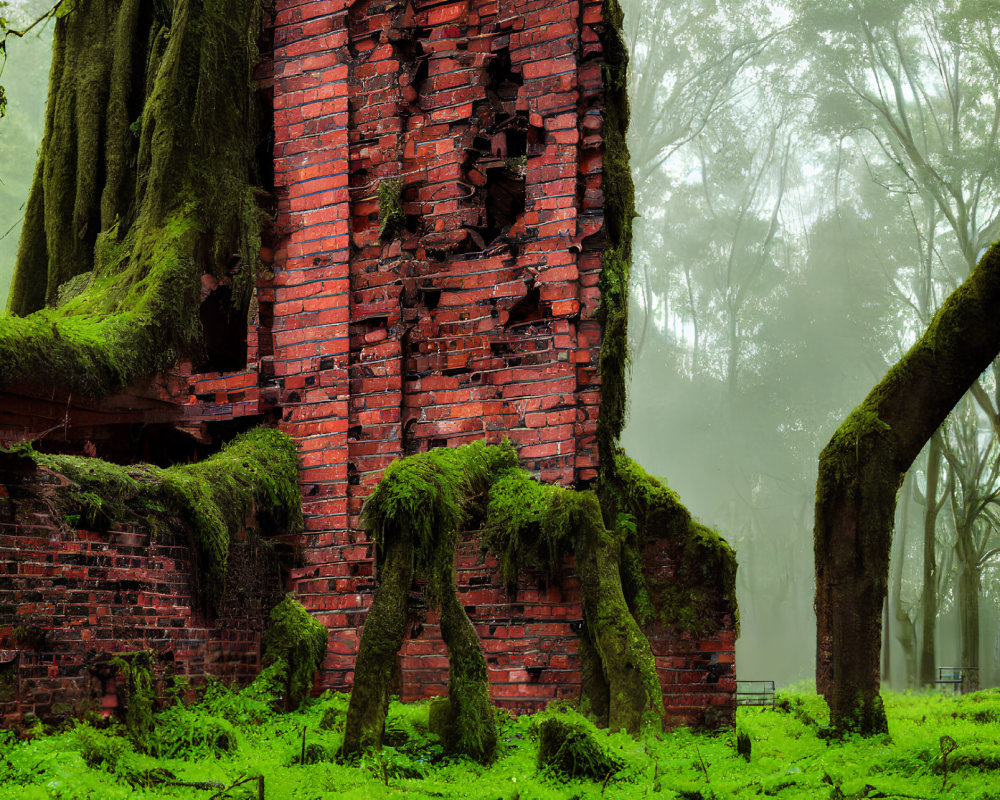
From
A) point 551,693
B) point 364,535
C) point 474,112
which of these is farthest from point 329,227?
point 551,693

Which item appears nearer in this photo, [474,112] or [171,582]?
[171,582]

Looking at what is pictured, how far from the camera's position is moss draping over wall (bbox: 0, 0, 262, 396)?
6.46m

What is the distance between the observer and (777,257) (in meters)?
40.5

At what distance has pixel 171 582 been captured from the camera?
17.1 ft

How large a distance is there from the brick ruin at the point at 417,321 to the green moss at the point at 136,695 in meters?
0.77

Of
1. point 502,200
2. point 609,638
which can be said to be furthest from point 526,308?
point 609,638

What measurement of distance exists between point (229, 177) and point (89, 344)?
172cm

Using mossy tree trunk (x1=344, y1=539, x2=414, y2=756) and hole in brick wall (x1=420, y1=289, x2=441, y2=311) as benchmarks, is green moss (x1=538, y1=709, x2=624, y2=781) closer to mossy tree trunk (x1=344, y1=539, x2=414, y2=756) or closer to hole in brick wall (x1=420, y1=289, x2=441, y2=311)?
mossy tree trunk (x1=344, y1=539, x2=414, y2=756)

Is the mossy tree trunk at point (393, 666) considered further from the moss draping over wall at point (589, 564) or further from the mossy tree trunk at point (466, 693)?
the moss draping over wall at point (589, 564)

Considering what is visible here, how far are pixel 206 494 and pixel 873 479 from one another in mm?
4147

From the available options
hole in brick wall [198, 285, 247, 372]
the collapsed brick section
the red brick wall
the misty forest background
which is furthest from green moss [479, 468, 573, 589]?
the misty forest background

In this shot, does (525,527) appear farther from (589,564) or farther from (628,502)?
(628,502)

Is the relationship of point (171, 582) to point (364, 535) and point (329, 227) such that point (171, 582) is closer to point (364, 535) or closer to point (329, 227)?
point (364, 535)

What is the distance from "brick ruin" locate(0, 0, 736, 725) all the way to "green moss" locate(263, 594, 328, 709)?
0.39 ft
